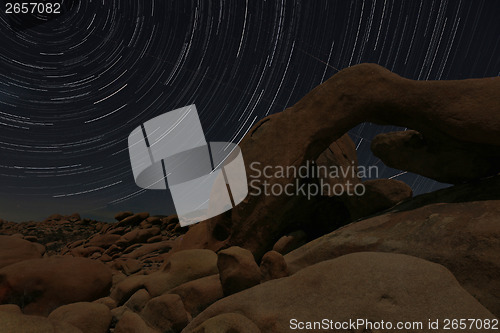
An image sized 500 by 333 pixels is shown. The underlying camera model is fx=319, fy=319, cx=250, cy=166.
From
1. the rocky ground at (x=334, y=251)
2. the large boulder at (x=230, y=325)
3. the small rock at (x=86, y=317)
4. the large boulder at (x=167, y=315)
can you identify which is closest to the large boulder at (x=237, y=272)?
the rocky ground at (x=334, y=251)

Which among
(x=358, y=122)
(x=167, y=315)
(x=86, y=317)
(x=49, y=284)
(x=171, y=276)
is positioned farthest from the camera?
(x=358, y=122)

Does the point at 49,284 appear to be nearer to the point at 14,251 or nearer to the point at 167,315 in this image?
the point at 167,315

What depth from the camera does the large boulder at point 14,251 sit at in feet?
22.0

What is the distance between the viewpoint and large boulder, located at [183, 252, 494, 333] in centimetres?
271

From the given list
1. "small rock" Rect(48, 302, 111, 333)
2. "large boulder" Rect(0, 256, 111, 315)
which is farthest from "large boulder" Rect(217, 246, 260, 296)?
"large boulder" Rect(0, 256, 111, 315)

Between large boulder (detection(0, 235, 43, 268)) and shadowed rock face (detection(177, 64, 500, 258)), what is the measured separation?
3992 mm

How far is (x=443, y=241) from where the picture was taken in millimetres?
3807

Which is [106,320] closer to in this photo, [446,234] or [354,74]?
[446,234]

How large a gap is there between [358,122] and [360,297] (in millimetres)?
3777

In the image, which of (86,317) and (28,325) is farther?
(86,317)

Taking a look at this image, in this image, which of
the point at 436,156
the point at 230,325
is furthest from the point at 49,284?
the point at 436,156

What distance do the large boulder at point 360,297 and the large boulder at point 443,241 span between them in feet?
1.76

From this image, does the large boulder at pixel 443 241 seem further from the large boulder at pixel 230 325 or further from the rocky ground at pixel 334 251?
the large boulder at pixel 230 325

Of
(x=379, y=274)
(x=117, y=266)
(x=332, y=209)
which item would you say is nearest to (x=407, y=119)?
(x=332, y=209)
